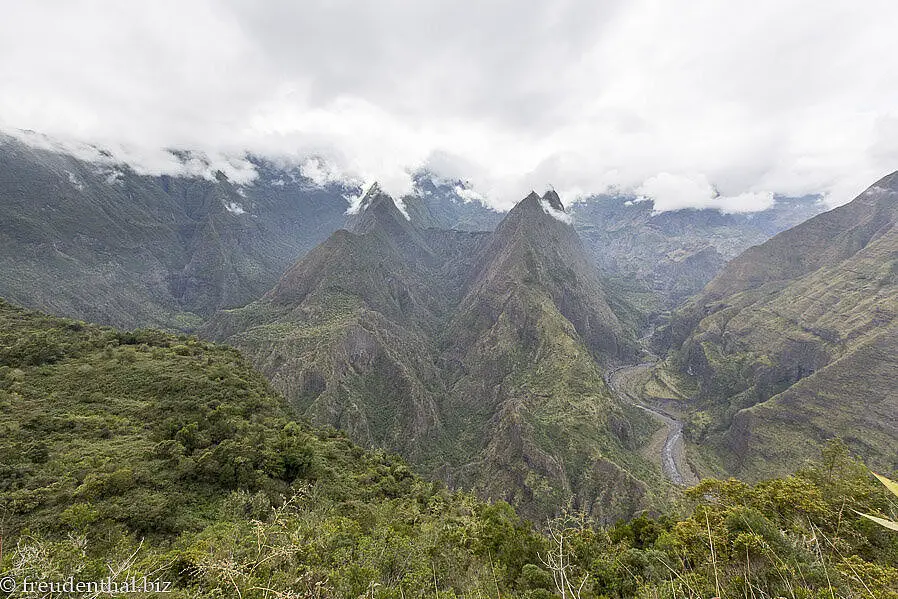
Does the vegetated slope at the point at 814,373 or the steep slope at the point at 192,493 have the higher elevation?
the steep slope at the point at 192,493

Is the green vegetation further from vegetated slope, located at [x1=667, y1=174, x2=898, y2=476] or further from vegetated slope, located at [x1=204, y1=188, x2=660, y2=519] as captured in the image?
vegetated slope, located at [x1=667, y1=174, x2=898, y2=476]

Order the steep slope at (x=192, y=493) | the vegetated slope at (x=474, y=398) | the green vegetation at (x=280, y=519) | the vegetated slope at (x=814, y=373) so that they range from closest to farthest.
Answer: the green vegetation at (x=280, y=519)
the steep slope at (x=192, y=493)
the vegetated slope at (x=814, y=373)
the vegetated slope at (x=474, y=398)

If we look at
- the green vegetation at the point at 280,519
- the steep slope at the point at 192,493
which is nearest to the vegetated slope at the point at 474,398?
the steep slope at the point at 192,493

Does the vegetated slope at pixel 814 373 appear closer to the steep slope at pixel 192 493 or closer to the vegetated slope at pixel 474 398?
the vegetated slope at pixel 474 398

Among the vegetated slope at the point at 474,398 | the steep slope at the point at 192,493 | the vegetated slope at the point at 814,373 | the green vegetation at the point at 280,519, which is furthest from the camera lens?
the vegetated slope at the point at 474,398

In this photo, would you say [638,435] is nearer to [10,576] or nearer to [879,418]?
[879,418]

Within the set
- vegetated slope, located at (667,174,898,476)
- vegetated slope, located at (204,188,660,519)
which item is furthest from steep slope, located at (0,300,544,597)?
vegetated slope, located at (667,174,898,476)

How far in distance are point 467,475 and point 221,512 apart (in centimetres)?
10337

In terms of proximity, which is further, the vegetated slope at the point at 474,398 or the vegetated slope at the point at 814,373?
the vegetated slope at the point at 474,398

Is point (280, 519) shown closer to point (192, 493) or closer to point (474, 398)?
point (192, 493)

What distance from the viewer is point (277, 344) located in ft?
481

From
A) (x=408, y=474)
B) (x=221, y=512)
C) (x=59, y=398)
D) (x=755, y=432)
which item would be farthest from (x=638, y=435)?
(x=59, y=398)

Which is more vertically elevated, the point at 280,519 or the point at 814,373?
the point at 280,519

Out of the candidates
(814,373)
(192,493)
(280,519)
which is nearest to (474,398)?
(814,373)
